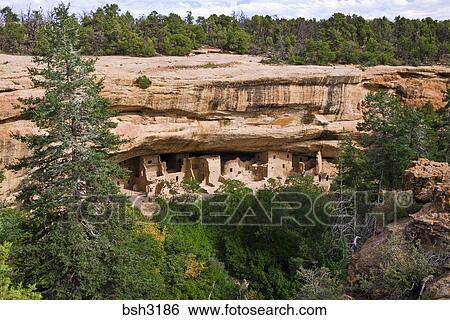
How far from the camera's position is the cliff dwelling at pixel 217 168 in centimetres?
2112

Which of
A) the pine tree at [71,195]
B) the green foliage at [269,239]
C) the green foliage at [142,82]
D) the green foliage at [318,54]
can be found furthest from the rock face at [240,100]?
the pine tree at [71,195]

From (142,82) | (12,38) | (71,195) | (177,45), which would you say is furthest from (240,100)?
(12,38)

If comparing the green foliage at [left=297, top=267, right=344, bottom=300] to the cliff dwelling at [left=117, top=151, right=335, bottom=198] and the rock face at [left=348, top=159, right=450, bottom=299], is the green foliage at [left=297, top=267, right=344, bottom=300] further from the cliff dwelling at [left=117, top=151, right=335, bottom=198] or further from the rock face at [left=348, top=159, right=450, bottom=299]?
the cliff dwelling at [left=117, top=151, right=335, bottom=198]

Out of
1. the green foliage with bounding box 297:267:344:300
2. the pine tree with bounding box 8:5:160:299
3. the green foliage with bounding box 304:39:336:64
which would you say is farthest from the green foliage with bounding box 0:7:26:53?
the green foliage with bounding box 297:267:344:300

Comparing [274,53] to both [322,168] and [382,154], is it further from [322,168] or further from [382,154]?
[382,154]

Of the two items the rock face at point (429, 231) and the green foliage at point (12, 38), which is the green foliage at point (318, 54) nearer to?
the green foliage at point (12, 38)

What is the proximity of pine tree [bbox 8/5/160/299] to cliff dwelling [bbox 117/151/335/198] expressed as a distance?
1028 centimetres

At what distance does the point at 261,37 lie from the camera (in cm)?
3766

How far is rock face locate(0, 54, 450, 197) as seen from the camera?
18750 mm

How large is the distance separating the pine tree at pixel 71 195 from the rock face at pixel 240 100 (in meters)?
7.63

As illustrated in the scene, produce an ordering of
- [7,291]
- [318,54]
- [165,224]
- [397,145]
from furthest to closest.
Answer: [318,54] → [165,224] → [397,145] → [7,291]

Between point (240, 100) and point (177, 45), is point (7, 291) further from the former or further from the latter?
point (177, 45)

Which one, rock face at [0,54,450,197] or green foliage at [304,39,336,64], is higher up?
green foliage at [304,39,336,64]

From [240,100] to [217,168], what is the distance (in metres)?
3.31
